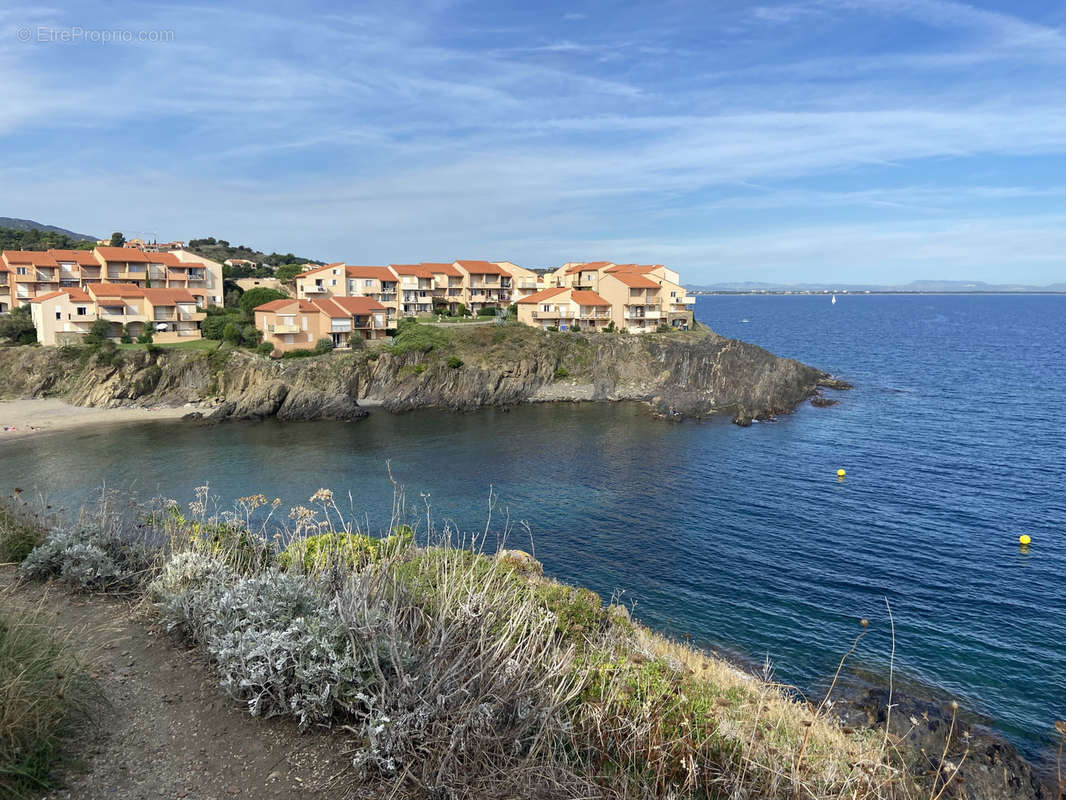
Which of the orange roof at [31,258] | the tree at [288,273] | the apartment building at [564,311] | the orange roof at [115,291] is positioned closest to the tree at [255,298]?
the orange roof at [115,291]

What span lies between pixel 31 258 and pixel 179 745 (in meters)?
84.2

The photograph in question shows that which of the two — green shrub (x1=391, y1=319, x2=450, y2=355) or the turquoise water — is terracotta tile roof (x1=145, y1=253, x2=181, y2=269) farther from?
the turquoise water

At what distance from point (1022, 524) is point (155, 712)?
34.8m

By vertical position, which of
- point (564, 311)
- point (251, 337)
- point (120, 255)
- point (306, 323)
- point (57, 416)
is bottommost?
A: point (57, 416)

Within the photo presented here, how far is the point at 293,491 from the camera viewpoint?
35.1 m

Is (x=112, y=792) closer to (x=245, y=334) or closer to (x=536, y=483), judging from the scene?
(x=536, y=483)

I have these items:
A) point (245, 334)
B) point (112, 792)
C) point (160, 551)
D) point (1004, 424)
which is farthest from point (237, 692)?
point (245, 334)

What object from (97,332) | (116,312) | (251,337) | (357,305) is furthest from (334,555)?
(116,312)

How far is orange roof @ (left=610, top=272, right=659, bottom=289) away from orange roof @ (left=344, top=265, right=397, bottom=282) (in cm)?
2878

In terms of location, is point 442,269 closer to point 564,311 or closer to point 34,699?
point 564,311

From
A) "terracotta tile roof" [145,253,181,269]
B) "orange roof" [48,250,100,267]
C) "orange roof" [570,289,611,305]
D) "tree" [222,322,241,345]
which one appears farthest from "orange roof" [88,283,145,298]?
"orange roof" [570,289,611,305]

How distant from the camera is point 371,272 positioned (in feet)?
267

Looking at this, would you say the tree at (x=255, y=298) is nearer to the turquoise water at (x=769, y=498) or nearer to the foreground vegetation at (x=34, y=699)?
the turquoise water at (x=769, y=498)

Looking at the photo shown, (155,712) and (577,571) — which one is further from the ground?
(155,712)
